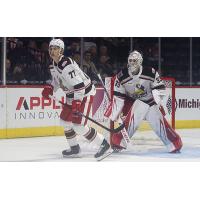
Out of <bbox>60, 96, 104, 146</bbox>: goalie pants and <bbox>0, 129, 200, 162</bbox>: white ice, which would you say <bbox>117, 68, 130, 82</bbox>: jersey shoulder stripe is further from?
<bbox>0, 129, 200, 162</bbox>: white ice

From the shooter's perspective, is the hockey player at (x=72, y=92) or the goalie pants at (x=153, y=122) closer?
the hockey player at (x=72, y=92)

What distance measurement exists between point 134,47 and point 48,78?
172cm

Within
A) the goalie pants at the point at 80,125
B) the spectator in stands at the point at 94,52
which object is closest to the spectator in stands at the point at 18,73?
the spectator in stands at the point at 94,52

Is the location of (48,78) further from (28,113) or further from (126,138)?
(126,138)

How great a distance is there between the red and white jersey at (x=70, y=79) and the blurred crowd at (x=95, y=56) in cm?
82

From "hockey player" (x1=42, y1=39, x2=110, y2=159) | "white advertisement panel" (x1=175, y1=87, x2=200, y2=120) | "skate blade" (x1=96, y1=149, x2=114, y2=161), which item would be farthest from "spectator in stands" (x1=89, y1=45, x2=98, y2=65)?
"skate blade" (x1=96, y1=149, x2=114, y2=161)

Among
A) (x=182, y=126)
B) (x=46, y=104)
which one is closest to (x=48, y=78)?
(x=46, y=104)

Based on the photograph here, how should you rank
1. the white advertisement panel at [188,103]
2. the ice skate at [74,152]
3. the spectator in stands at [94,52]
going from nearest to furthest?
the ice skate at [74,152]
the spectator in stands at [94,52]
the white advertisement panel at [188,103]

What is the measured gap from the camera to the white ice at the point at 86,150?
6.71 meters

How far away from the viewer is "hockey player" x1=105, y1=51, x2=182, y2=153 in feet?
22.6

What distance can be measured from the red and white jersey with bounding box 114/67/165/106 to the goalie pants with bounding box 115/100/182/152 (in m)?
0.09

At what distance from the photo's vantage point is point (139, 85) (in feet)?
22.8

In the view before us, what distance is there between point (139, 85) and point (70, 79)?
0.86m

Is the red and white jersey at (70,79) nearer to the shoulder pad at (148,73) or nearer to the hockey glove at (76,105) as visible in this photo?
the hockey glove at (76,105)
